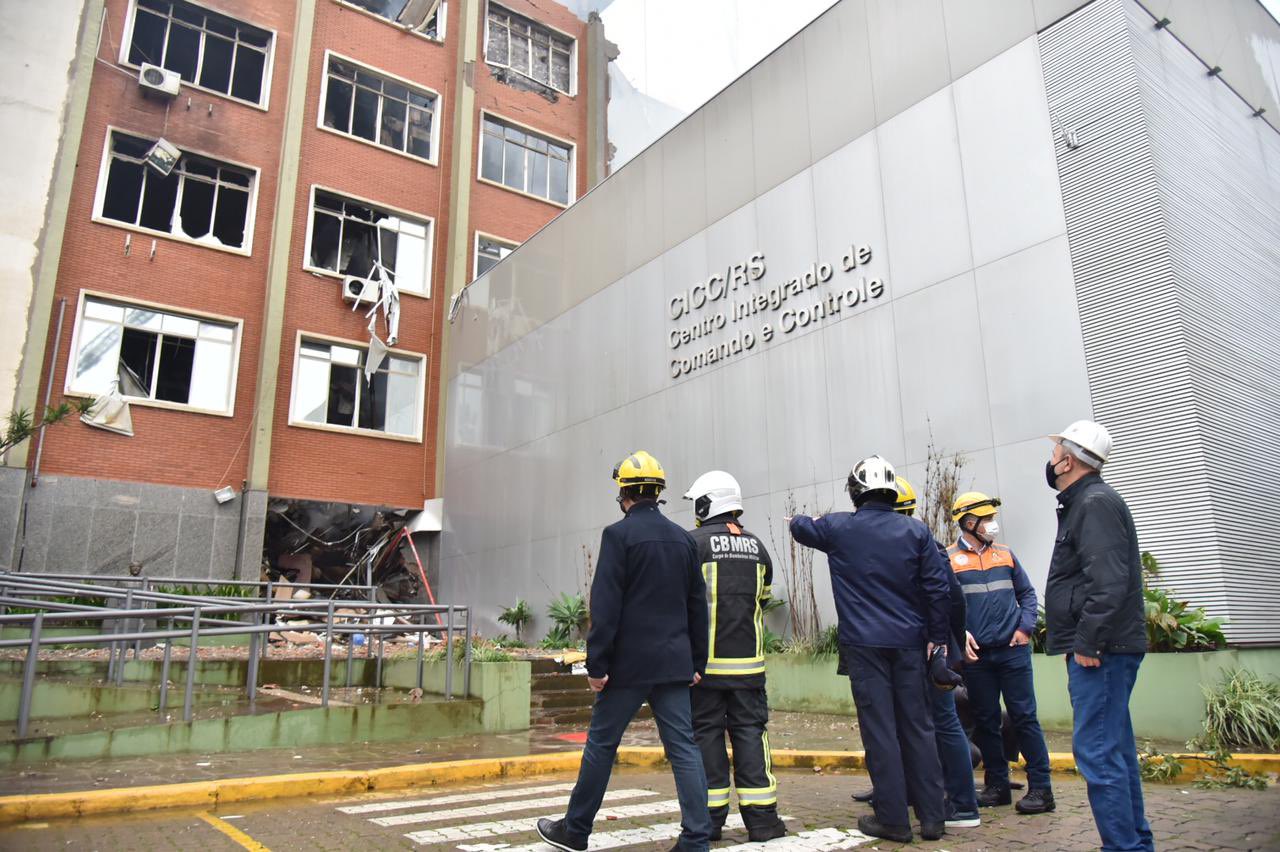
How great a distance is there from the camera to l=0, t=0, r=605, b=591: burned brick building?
18.9m

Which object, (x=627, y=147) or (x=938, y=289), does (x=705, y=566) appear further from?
(x=627, y=147)

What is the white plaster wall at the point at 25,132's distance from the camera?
18281 millimetres

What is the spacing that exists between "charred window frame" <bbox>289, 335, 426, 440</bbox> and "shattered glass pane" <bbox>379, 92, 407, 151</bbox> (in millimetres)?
6010

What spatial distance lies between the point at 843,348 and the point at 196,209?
1650 centimetres

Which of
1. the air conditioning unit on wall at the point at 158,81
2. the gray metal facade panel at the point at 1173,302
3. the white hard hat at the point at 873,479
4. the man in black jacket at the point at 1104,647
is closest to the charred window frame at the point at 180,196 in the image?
the air conditioning unit on wall at the point at 158,81

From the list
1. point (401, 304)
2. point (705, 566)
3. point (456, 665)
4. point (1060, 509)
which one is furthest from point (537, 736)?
point (401, 304)

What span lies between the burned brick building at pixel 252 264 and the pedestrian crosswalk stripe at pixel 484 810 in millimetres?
15836

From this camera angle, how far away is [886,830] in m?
4.70

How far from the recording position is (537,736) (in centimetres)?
984

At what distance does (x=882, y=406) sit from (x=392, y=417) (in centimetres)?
1494

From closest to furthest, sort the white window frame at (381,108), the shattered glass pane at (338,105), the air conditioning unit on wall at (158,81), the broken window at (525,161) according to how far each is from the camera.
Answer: the air conditioning unit on wall at (158,81) < the white window frame at (381,108) < the shattered glass pane at (338,105) < the broken window at (525,161)

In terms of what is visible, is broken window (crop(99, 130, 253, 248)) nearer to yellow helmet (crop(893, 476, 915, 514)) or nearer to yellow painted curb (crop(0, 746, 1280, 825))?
yellow painted curb (crop(0, 746, 1280, 825))

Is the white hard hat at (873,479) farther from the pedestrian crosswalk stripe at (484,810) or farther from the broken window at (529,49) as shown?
the broken window at (529,49)

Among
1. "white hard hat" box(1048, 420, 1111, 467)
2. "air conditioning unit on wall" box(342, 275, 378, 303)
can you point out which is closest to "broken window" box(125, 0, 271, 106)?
"air conditioning unit on wall" box(342, 275, 378, 303)
